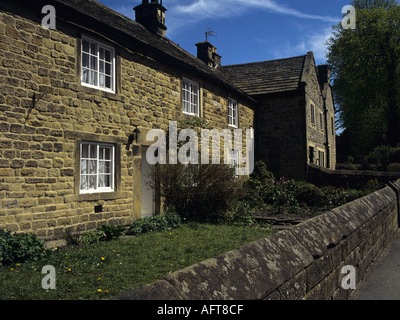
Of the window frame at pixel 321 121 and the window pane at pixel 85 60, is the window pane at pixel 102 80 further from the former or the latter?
the window frame at pixel 321 121

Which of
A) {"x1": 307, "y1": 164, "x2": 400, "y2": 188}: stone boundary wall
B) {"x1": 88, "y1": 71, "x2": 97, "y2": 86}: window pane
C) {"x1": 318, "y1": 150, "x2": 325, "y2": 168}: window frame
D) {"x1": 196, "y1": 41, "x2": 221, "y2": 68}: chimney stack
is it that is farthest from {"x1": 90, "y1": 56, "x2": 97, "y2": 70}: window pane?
{"x1": 318, "y1": 150, "x2": 325, "y2": 168}: window frame

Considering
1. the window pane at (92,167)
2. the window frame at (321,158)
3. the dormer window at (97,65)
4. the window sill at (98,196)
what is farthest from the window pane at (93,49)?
the window frame at (321,158)

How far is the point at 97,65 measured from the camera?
9.39 m

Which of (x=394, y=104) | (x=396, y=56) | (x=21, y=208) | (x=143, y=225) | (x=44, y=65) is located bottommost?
(x=143, y=225)

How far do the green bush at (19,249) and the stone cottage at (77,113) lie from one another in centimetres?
99

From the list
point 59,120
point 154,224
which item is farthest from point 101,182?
point 59,120

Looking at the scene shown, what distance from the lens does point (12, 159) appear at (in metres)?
7.27

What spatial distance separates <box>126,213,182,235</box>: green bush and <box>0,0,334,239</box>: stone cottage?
3.64ft

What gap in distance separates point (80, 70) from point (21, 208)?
368 centimetres

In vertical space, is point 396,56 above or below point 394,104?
above

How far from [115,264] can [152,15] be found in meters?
11.6
